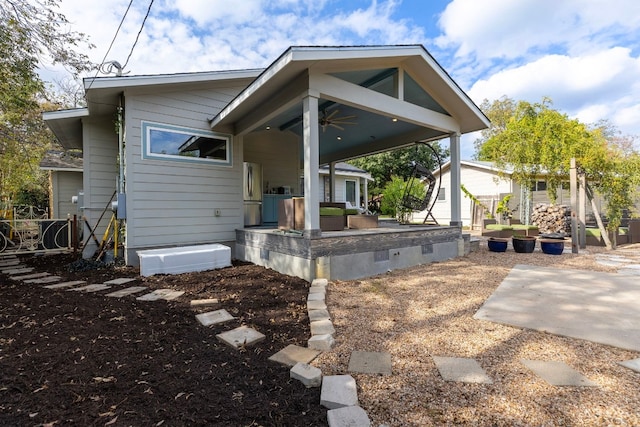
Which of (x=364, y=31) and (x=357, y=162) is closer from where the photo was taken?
(x=364, y=31)

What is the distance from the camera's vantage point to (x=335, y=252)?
4551mm

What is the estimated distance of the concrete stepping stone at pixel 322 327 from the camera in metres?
2.67

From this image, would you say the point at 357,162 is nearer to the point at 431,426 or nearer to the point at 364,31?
the point at 364,31

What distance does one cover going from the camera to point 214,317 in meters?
3.06

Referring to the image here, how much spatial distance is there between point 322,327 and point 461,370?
46.6 inches

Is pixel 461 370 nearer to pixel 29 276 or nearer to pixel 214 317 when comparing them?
pixel 214 317

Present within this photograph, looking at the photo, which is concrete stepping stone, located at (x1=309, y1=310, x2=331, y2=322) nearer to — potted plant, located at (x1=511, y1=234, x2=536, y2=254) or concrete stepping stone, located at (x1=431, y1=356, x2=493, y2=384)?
concrete stepping stone, located at (x1=431, y1=356, x2=493, y2=384)

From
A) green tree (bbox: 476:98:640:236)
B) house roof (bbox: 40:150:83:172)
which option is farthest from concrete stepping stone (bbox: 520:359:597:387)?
house roof (bbox: 40:150:83:172)

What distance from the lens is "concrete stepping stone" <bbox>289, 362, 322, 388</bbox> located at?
76.1 inches

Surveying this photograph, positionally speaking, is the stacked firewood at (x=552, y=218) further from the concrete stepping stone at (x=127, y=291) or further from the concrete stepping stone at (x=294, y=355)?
the concrete stepping stone at (x=127, y=291)

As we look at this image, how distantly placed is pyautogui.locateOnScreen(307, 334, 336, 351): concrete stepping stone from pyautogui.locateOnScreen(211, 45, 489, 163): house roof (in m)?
3.35

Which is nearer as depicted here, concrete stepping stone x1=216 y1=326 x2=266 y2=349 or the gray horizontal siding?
concrete stepping stone x1=216 y1=326 x2=266 y2=349

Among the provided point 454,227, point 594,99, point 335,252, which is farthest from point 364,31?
point 594,99

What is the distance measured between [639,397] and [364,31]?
7.98 m
